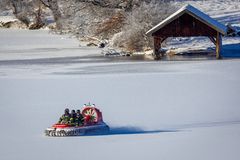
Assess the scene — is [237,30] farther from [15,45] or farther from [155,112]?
[155,112]

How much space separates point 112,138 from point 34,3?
203ft

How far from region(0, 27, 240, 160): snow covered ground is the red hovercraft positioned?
28cm

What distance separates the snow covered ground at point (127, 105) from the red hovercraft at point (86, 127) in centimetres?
28

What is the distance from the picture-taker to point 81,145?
56.5ft

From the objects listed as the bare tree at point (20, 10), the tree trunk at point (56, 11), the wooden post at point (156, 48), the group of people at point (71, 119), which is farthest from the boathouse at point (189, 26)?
the bare tree at point (20, 10)

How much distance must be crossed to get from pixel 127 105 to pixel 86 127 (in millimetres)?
4508

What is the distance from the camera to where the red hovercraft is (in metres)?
18.3

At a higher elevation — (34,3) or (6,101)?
(34,3)

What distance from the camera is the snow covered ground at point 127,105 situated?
54.1 feet

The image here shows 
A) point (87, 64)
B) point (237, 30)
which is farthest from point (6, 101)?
point (237, 30)

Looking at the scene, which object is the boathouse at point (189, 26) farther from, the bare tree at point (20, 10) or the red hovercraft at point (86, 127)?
the bare tree at point (20, 10)

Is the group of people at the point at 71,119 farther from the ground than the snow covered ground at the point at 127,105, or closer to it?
farther from the ground

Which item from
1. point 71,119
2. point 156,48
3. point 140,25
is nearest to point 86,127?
point 71,119

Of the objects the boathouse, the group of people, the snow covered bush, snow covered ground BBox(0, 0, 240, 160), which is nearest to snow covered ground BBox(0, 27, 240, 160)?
snow covered ground BBox(0, 0, 240, 160)
